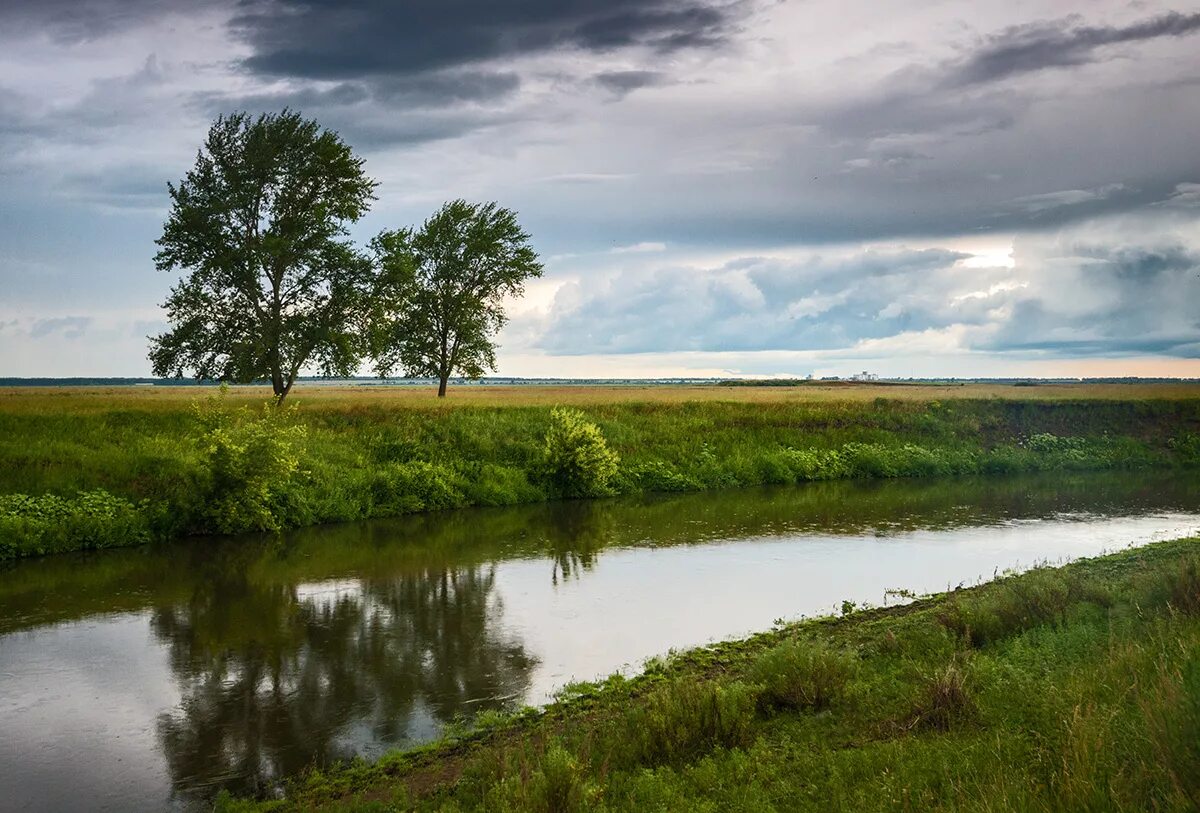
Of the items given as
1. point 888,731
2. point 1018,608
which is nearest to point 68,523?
point 888,731

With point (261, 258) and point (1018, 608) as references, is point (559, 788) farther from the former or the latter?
point (261, 258)

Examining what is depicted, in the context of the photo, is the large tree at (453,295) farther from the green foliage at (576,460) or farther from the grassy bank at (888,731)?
the grassy bank at (888,731)

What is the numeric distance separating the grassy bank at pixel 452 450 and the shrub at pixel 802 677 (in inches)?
725

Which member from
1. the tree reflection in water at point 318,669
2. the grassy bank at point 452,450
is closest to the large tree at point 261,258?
the grassy bank at point 452,450

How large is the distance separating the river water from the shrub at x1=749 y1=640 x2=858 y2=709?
312 centimetres

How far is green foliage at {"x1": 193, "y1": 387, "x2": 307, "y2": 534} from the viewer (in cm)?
2383

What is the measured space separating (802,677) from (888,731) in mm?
1487

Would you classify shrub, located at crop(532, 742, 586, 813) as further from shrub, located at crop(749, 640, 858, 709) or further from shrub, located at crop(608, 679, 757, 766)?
shrub, located at crop(749, 640, 858, 709)

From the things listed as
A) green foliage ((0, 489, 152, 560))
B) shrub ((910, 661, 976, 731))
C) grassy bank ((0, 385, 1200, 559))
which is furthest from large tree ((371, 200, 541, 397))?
shrub ((910, 661, 976, 731))

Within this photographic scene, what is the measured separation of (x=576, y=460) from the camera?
105 ft

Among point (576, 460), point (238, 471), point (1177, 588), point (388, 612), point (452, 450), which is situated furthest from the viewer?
point (452, 450)

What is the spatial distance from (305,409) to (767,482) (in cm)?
2031

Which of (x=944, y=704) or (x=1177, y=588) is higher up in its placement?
(x=1177, y=588)

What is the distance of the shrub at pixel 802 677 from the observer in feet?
30.8
